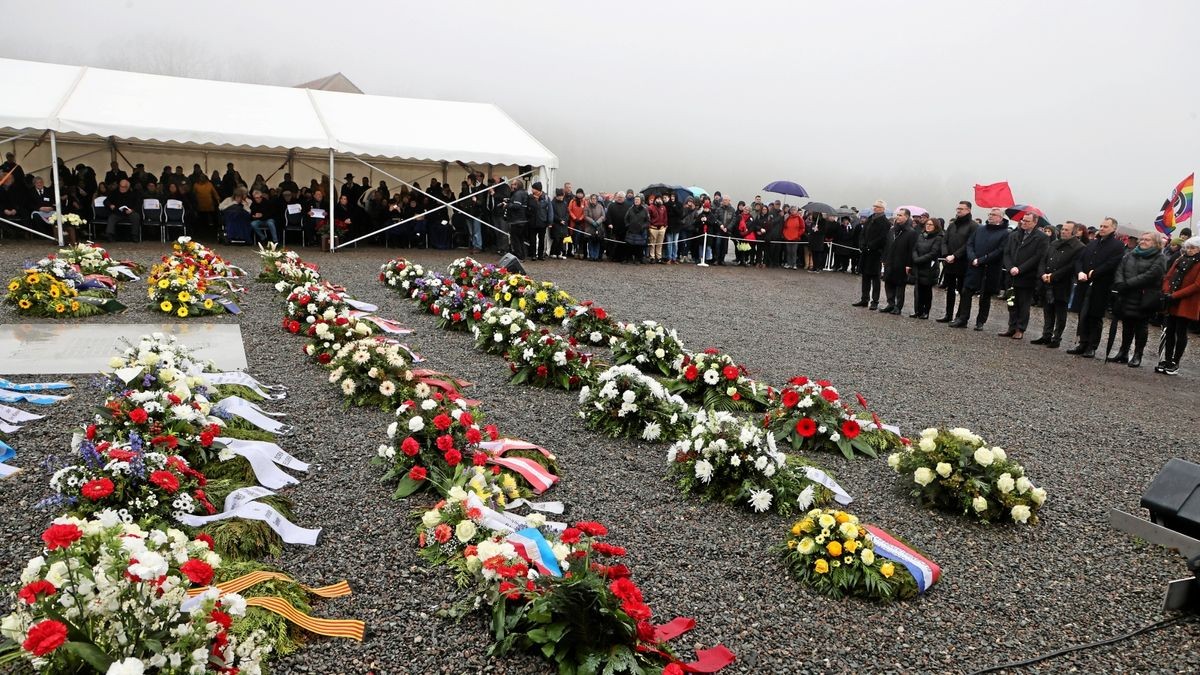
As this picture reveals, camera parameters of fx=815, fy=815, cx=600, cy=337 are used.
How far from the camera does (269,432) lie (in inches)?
227

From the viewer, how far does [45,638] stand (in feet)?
7.33

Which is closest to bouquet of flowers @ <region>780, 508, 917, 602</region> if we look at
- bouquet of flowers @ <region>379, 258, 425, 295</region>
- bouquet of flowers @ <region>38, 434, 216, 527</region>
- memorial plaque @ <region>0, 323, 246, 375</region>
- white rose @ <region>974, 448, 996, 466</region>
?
white rose @ <region>974, 448, 996, 466</region>

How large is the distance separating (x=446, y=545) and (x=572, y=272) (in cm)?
1246

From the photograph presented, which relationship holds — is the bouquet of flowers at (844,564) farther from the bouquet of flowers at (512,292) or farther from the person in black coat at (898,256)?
the person in black coat at (898,256)

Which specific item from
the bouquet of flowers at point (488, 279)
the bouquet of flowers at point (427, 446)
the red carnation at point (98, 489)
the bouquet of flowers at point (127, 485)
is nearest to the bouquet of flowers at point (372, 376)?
the bouquet of flowers at point (427, 446)

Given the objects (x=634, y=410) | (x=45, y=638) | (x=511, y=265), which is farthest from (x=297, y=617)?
(x=511, y=265)

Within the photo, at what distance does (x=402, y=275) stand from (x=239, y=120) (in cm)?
608

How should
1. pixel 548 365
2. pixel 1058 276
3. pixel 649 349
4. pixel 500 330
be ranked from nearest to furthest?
pixel 548 365, pixel 649 349, pixel 500 330, pixel 1058 276

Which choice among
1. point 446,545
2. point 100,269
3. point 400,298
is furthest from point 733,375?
point 100,269

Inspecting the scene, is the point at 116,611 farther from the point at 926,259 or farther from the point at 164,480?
the point at 926,259

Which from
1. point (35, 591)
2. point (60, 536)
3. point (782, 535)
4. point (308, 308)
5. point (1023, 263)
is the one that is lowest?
point (782, 535)

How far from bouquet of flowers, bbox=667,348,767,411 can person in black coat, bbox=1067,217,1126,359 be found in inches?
254

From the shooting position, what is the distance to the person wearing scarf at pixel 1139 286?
1041cm

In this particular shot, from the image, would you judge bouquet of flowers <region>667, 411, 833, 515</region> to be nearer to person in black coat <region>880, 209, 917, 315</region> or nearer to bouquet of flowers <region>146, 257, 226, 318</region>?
bouquet of flowers <region>146, 257, 226, 318</region>
